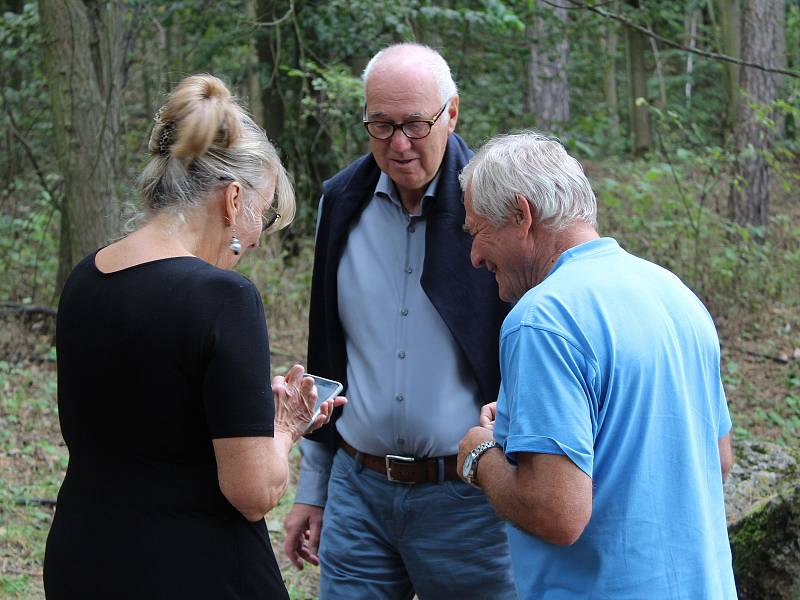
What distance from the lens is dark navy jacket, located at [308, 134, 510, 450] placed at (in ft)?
9.30

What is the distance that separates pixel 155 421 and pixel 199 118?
0.70m

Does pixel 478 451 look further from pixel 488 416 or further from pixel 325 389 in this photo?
pixel 325 389

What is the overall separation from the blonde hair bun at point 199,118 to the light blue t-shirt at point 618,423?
0.82m

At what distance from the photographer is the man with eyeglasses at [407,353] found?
2848 mm

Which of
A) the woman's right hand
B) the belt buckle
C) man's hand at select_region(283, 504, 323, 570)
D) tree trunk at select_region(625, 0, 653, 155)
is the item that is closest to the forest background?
man's hand at select_region(283, 504, 323, 570)

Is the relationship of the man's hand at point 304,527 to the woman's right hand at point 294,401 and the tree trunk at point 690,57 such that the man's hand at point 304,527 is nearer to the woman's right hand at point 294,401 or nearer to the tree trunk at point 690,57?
the woman's right hand at point 294,401

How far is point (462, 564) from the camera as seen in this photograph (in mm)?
2852

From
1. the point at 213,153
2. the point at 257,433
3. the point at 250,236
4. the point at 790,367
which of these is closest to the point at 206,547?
the point at 257,433

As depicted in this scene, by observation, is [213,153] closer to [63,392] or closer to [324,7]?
[63,392]

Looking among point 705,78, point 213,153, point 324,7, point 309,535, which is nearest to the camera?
point 213,153

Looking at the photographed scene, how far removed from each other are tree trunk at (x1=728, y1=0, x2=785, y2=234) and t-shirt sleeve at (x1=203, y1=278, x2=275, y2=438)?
8.70 meters

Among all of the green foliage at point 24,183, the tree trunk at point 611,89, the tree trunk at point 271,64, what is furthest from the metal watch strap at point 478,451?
the tree trunk at point 611,89

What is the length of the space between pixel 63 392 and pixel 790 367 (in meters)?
6.87

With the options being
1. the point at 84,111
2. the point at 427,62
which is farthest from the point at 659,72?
the point at 427,62
